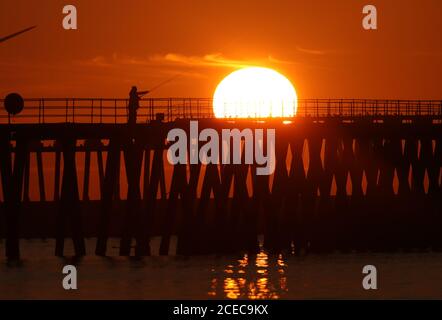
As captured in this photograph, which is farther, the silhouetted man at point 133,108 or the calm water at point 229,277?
the silhouetted man at point 133,108

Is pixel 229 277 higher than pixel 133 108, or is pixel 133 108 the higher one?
pixel 133 108

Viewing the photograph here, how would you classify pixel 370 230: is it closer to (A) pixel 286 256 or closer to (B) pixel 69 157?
(A) pixel 286 256

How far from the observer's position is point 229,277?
2717 inches

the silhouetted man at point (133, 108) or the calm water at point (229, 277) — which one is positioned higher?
the silhouetted man at point (133, 108)

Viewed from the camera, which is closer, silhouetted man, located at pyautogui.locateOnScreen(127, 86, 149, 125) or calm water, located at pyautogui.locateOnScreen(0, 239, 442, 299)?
calm water, located at pyautogui.locateOnScreen(0, 239, 442, 299)

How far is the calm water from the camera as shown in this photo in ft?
212

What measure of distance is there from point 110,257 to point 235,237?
5530 mm

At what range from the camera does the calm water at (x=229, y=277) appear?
212ft

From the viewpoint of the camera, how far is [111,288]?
215 feet

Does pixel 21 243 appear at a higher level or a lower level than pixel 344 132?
lower

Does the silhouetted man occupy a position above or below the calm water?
above

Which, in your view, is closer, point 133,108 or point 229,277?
point 229,277
